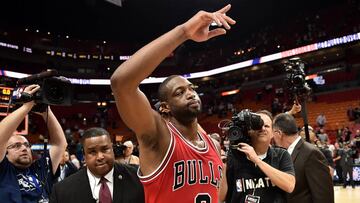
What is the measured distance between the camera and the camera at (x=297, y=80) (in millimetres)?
3774

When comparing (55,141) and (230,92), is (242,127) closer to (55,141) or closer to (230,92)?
(55,141)

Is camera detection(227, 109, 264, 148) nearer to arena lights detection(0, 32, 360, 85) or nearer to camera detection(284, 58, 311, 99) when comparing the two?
camera detection(284, 58, 311, 99)

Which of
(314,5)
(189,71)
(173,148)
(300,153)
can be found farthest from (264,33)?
(173,148)

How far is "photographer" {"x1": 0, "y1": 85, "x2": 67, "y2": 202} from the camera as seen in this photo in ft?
8.56

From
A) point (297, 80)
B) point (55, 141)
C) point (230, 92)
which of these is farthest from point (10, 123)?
point (230, 92)

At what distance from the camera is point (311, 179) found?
10.4 ft

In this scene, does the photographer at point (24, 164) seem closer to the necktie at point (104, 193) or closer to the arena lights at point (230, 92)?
the necktie at point (104, 193)

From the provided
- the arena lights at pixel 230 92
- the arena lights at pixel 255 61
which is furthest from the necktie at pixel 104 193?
the arena lights at pixel 230 92

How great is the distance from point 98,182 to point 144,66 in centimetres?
117

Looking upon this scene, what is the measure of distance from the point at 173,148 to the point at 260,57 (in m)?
20.5

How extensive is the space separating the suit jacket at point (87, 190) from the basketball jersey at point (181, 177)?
465mm

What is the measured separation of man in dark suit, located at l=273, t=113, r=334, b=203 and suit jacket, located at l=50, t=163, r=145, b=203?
1486 millimetres

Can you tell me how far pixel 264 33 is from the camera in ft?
77.7

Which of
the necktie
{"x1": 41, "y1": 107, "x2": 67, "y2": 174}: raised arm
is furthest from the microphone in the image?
the necktie
